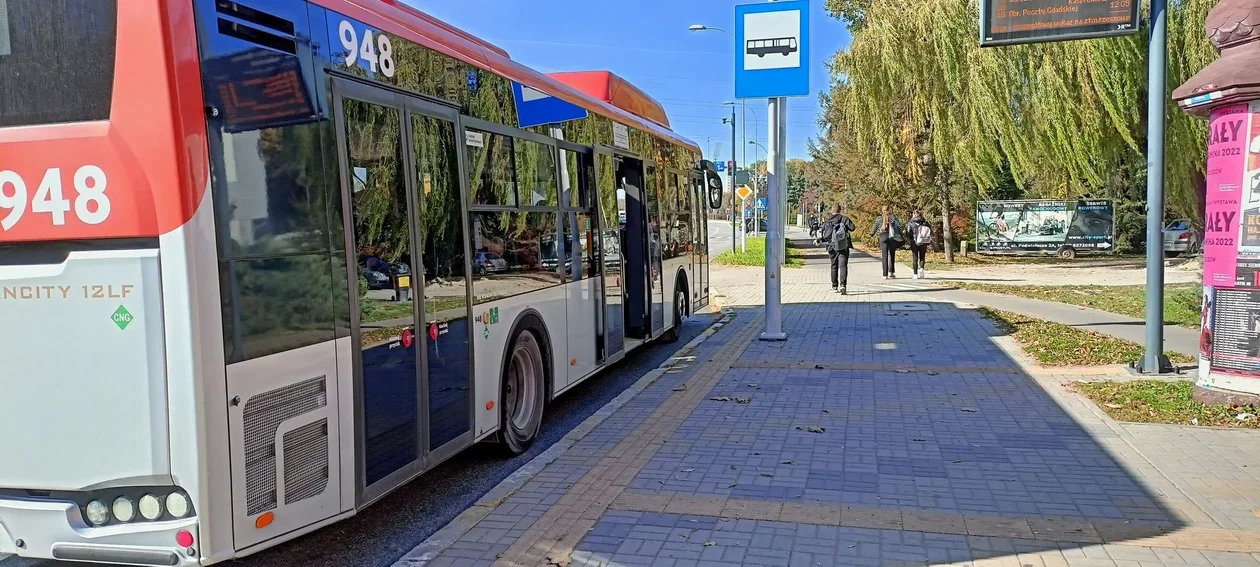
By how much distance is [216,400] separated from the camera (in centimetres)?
334

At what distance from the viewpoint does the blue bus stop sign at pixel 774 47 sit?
37.2 ft

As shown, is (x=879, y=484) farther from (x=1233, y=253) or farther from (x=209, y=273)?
(x=209, y=273)

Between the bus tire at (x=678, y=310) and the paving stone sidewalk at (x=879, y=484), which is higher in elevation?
the bus tire at (x=678, y=310)

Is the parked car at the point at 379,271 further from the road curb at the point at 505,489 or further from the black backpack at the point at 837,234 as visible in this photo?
the black backpack at the point at 837,234

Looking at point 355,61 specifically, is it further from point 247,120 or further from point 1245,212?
point 1245,212

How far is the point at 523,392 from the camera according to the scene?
6625 millimetres

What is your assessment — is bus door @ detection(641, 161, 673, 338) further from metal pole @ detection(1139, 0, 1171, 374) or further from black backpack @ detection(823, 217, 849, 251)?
black backpack @ detection(823, 217, 849, 251)

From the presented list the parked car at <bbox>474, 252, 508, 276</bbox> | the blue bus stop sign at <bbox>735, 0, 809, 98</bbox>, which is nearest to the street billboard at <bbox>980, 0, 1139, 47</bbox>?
the blue bus stop sign at <bbox>735, 0, 809, 98</bbox>

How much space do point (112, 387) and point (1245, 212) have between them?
7.56 meters

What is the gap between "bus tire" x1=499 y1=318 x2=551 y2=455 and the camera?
622 centimetres

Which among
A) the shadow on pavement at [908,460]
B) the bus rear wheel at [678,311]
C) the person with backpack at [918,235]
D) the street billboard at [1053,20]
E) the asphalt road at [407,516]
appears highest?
the street billboard at [1053,20]

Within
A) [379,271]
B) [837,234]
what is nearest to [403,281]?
[379,271]

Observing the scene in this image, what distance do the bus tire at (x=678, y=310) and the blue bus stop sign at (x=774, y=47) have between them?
2761 millimetres

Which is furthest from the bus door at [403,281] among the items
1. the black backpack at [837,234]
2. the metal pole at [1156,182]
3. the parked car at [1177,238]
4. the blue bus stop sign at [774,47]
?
the parked car at [1177,238]
